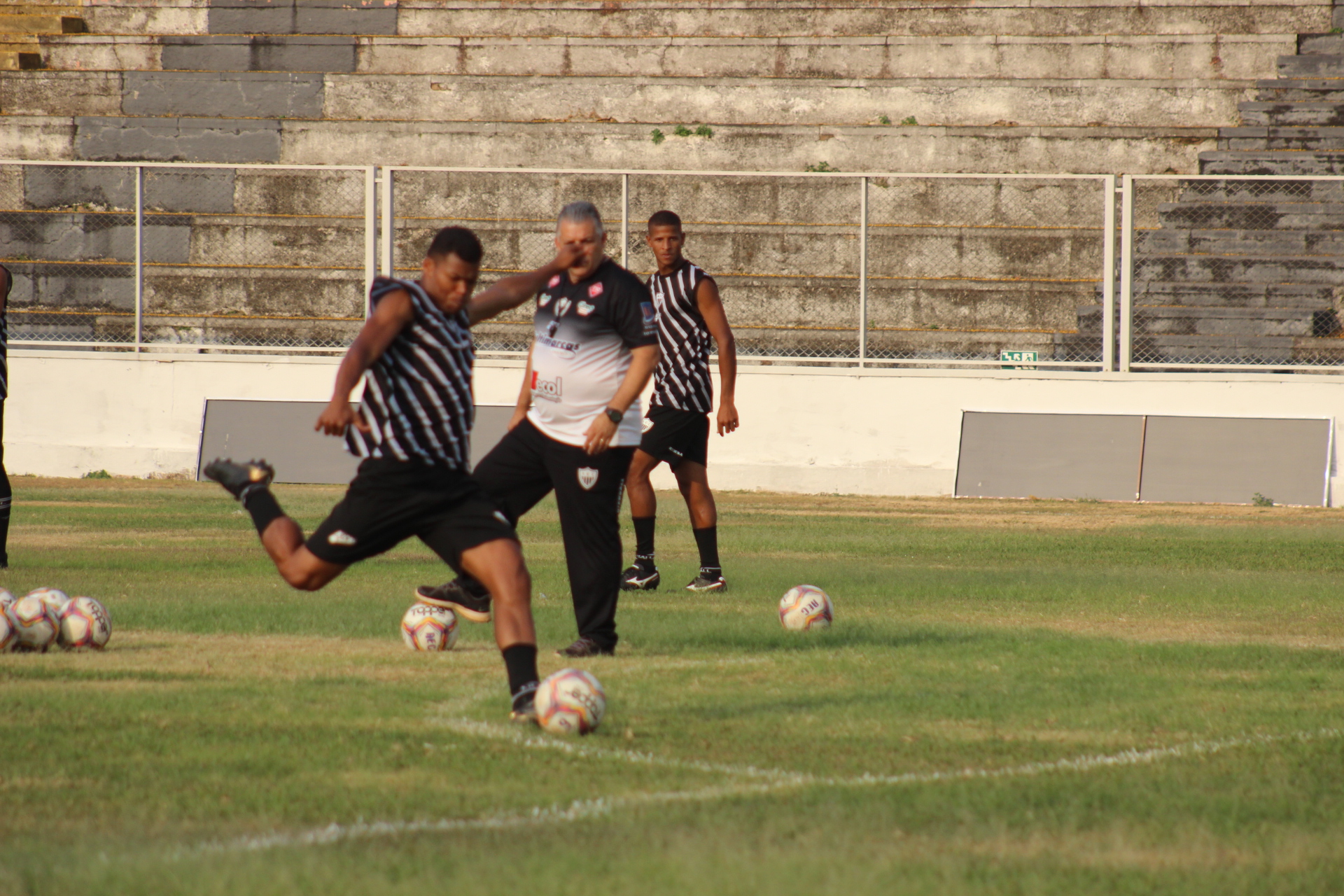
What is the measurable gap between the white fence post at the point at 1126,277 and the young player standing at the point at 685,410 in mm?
9017

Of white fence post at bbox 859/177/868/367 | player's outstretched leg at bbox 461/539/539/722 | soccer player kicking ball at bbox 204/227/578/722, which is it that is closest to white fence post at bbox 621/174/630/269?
white fence post at bbox 859/177/868/367

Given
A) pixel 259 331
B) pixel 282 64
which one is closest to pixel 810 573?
pixel 259 331

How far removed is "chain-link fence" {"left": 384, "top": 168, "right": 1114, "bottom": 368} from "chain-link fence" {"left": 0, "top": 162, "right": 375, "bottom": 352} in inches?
41.2

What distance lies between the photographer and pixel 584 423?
792cm

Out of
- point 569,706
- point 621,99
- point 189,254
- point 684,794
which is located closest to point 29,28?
point 189,254

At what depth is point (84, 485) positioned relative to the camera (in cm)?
1820

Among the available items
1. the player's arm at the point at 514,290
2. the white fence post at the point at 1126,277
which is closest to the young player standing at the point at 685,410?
the player's arm at the point at 514,290

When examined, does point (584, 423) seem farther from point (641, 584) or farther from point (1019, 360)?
point (1019, 360)

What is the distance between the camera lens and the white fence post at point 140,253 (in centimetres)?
1966

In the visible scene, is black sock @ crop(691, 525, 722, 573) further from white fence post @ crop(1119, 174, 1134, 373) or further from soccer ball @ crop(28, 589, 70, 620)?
white fence post @ crop(1119, 174, 1134, 373)

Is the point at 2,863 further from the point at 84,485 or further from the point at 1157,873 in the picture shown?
the point at 84,485

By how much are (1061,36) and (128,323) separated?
1427 cm

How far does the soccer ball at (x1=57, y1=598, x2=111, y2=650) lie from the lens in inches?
299

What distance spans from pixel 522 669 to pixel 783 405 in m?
12.7
